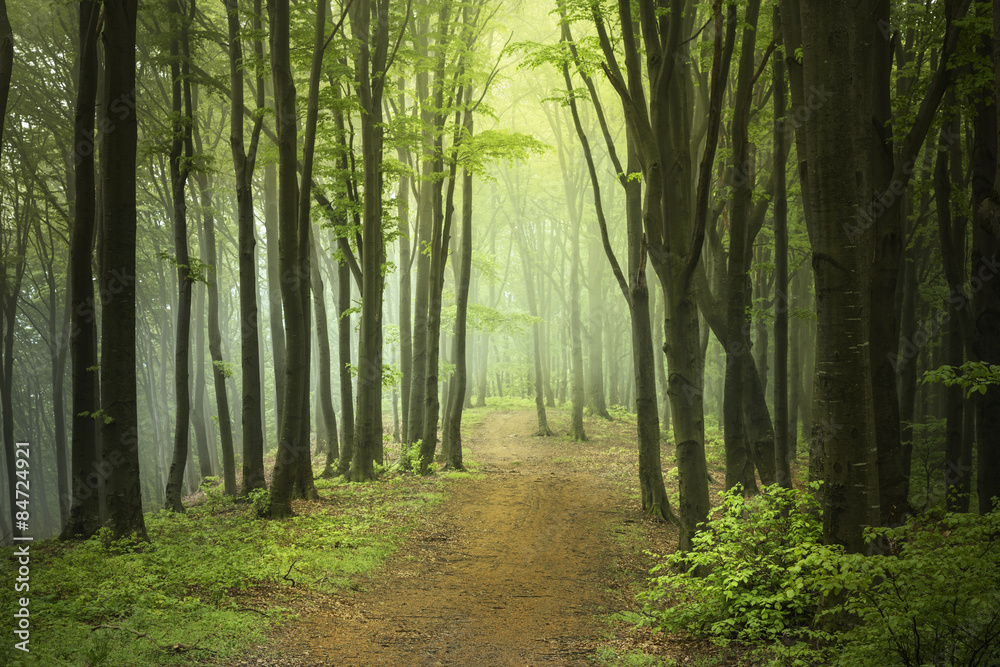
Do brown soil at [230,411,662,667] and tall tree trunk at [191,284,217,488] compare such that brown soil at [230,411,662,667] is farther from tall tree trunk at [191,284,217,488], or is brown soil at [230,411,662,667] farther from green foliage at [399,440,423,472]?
tall tree trunk at [191,284,217,488]

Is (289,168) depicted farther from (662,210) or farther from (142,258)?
(142,258)

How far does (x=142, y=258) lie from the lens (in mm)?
26609

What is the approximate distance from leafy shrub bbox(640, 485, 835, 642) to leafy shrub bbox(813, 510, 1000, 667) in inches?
35.7

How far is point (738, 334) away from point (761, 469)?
8.45 ft

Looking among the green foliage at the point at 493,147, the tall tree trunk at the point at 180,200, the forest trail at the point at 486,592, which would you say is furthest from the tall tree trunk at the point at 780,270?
the tall tree trunk at the point at 180,200

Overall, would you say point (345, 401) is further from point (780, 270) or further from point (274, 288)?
point (780, 270)

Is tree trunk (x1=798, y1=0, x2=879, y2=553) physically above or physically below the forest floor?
above

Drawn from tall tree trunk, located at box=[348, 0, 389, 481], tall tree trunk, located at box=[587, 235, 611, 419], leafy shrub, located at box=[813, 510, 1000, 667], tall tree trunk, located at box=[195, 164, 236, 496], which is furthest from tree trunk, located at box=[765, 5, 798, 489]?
tall tree trunk, located at box=[587, 235, 611, 419]

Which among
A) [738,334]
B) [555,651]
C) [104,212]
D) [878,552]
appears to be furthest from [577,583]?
[104,212]

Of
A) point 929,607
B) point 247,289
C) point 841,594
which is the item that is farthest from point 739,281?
point 247,289

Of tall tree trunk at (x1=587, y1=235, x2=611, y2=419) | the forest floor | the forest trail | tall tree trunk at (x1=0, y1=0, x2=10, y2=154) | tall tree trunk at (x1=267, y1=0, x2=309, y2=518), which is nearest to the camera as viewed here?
the forest floor

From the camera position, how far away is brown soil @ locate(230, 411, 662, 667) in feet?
18.1

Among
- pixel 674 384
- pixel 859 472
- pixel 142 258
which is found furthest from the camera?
pixel 142 258

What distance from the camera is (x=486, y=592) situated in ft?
24.2
